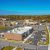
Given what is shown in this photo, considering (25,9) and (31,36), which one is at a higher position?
(25,9)

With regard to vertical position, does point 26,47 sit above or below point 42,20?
below

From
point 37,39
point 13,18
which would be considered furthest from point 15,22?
point 37,39

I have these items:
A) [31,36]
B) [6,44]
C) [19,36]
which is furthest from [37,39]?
[6,44]

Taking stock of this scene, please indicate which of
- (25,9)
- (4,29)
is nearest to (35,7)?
(25,9)

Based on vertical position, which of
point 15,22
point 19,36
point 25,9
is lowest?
point 19,36

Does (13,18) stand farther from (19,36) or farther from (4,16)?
(19,36)

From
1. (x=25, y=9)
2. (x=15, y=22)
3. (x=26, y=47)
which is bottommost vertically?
(x=26, y=47)

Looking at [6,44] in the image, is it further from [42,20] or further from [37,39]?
[42,20]

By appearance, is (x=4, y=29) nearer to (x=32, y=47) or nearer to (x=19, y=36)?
(x=19, y=36)
